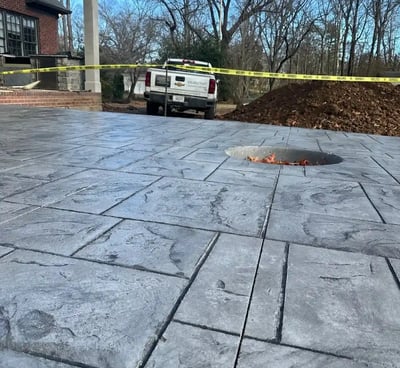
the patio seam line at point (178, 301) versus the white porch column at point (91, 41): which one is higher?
the white porch column at point (91, 41)

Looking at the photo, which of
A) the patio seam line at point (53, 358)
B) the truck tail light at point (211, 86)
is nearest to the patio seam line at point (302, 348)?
the patio seam line at point (53, 358)

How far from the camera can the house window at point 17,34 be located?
16.6 meters

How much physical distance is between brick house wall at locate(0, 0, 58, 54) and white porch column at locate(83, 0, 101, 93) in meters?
6.88

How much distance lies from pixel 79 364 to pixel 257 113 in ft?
37.4

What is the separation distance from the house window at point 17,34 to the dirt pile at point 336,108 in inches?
424

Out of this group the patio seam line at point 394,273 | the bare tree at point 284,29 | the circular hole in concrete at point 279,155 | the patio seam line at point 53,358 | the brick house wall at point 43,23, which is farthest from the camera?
the bare tree at point 284,29

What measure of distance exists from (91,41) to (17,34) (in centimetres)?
739

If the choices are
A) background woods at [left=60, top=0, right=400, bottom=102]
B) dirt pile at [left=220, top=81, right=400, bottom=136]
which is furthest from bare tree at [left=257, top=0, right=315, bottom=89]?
dirt pile at [left=220, top=81, right=400, bottom=136]

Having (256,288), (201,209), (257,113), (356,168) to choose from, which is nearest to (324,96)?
(257,113)

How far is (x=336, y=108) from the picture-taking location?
34.7 feet

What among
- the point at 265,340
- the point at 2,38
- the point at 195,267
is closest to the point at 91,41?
the point at 2,38

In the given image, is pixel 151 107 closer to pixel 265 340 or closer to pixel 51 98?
pixel 51 98

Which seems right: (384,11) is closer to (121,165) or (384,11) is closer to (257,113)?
(257,113)

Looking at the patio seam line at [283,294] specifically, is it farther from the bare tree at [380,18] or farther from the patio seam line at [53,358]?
the bare tree at [380,18]
